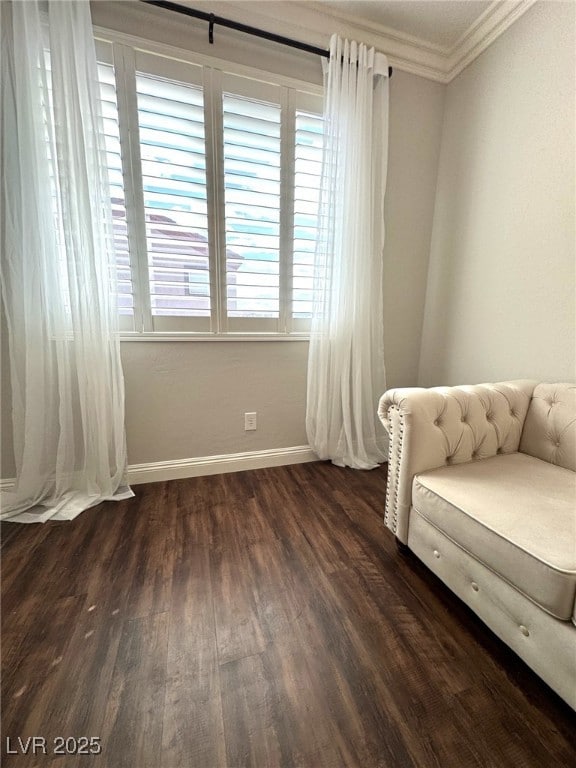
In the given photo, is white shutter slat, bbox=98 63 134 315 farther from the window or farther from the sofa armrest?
the sofa armrest

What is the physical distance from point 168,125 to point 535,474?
232 cm

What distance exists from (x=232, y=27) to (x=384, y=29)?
2.91 ft

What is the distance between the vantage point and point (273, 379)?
204cm

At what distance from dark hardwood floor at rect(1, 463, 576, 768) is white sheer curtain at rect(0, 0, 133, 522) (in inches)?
11.3

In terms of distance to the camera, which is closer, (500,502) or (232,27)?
(500,502)

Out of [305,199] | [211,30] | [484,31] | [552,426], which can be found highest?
[484,31]

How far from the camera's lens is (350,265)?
6.25 feet

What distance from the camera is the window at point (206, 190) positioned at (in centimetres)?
→ 155

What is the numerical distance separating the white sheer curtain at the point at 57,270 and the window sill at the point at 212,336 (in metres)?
0.14

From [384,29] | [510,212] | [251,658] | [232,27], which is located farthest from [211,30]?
[251,658]

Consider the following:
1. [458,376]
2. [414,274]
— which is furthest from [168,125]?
[458,376]

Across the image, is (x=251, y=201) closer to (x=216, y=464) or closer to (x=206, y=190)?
(x=206, y=190)

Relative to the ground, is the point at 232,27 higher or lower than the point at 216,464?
higher

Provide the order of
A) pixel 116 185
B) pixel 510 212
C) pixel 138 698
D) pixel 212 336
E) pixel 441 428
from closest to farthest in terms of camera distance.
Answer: pixel 138 698, pixel 441 428, pixel 116 185, pixel 510 212, pixel 212 336
